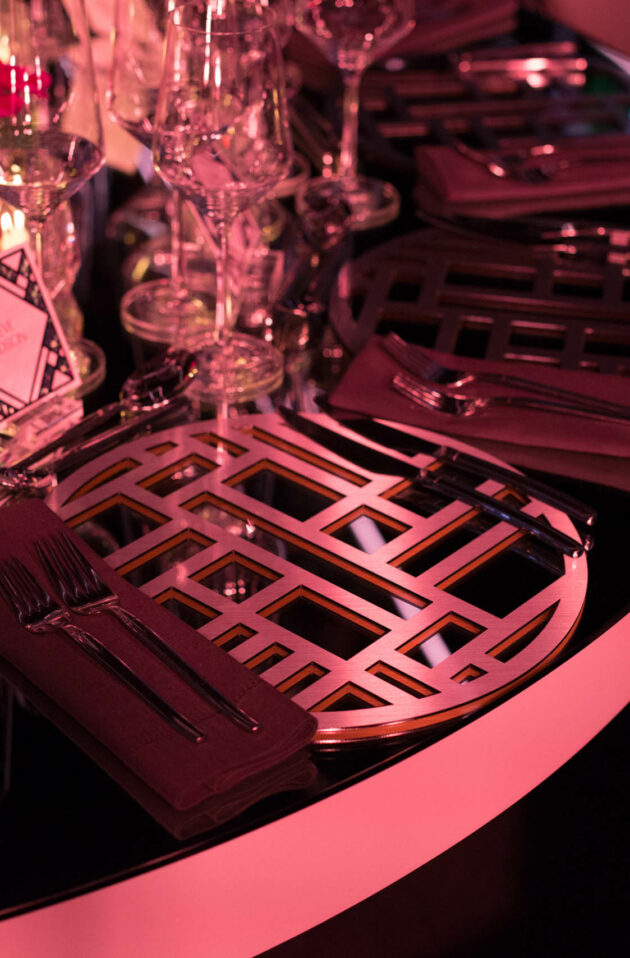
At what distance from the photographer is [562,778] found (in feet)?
2.92

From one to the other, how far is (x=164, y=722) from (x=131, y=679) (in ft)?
0.13

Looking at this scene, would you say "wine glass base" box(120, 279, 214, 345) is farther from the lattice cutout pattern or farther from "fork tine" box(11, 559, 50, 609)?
"fork tine" box(11, 559, 50, 609)

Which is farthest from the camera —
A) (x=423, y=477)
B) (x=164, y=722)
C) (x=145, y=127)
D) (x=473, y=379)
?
(x=145, y=127)

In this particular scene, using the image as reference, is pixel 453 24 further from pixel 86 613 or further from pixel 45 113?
pixel 86 613

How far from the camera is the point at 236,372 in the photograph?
3.27ft

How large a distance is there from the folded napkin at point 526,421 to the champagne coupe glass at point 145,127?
0.20 meters

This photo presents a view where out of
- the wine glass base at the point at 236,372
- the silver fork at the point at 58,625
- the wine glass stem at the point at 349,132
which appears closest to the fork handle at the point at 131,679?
the silver fork at the point at 58,625

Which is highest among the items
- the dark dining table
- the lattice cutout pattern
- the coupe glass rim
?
the coupe glass rim

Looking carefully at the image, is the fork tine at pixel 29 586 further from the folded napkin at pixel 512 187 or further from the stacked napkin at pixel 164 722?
the folded napkin at pixel 512 187

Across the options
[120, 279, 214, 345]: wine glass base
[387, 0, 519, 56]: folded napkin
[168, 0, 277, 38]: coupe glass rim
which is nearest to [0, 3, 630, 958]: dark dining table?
[120, 279, 214, 345]: wine glass base

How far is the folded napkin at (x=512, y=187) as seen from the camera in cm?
134

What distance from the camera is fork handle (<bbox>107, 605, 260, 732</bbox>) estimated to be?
605mm

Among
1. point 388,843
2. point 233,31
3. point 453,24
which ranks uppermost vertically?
point 233,31

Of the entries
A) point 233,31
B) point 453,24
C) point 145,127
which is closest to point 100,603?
point 233,31
